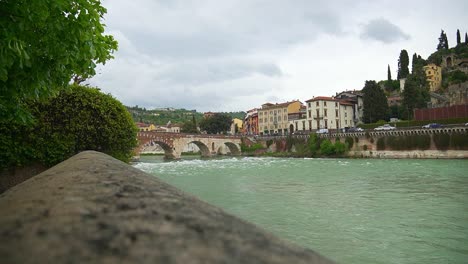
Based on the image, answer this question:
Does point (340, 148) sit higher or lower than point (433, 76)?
lower

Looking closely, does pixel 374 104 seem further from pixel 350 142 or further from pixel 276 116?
pixel 276 116

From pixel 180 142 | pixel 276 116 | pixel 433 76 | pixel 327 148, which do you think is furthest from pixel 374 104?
pixel 180 142

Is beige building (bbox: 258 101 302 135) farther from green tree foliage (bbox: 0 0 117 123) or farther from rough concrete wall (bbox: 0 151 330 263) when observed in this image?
rough concrete wall (bbox: 0 151 330 263)

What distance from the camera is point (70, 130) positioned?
1342cm

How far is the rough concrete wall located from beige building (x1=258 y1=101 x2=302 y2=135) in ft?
293

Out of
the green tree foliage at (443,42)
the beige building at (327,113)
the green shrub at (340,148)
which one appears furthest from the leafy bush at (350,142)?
the green tree foliage at (443,42)

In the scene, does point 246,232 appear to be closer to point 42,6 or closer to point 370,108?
point 42,6

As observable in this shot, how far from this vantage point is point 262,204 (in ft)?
42.0

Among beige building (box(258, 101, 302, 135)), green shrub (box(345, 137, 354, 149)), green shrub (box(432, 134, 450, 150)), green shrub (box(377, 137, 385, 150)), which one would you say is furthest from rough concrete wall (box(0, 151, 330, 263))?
beige building (box(258, 101, 302, 135))

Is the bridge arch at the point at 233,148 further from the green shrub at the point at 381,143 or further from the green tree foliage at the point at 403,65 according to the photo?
the green tree foliage at the point at 403,65

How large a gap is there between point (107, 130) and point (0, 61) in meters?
10.6

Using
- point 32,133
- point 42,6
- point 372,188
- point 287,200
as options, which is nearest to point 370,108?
point 372,188

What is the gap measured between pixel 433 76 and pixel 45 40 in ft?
350

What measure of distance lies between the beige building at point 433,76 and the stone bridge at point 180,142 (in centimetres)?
5479
